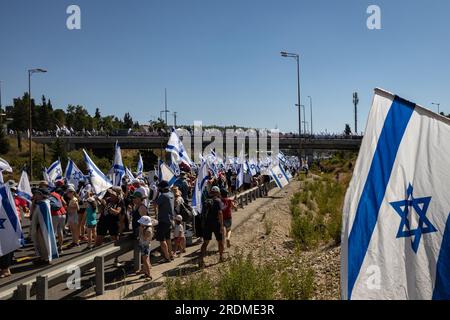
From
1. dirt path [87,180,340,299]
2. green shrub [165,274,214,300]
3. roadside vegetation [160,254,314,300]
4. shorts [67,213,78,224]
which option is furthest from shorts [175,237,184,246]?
green shrub [165,274,214,300]

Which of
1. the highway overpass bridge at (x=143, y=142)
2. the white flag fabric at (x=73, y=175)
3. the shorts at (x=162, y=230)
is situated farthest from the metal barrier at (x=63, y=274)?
the highway overpass bridge at (x=143, y=142)

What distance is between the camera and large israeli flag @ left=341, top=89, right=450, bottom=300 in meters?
3.04

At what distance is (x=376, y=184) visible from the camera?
3154 millimetres

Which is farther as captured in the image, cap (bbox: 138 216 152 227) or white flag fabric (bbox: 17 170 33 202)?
white flag fabric (bbox: 17 170 33 202)

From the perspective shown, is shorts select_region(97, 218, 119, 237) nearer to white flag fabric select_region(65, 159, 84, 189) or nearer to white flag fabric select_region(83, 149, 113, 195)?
white flag fabric select_region(83, 149, 113, 195)

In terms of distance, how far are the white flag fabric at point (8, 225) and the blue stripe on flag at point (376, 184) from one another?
6736 mm

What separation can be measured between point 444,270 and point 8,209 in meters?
7.31

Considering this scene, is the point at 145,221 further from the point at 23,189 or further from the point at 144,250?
the point at 23,189

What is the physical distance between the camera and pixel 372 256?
304 cm

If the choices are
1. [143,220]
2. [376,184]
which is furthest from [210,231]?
[376,184]

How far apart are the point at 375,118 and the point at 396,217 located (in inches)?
28.4

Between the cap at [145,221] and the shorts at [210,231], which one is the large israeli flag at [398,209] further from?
the shorts at [210,231]

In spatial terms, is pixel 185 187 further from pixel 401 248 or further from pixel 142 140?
pixel 142 140
